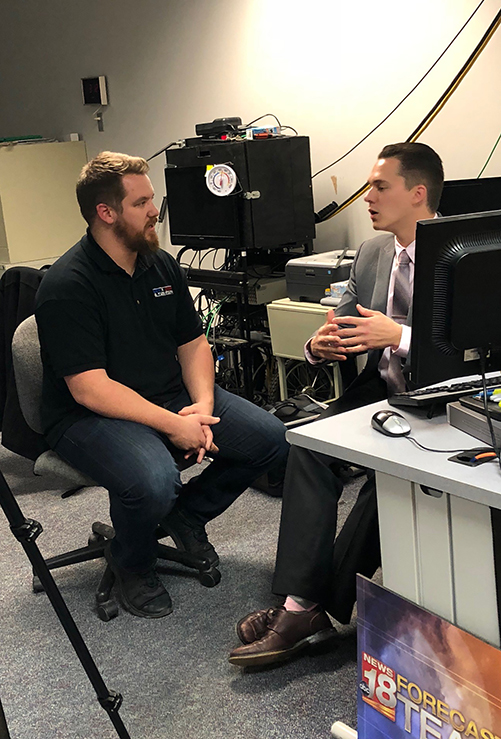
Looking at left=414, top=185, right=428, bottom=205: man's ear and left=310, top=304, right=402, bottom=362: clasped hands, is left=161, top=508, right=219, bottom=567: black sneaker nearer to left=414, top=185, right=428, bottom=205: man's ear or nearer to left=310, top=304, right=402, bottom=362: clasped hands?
left=310, top=304, right=402, bottom=362: clasped hands

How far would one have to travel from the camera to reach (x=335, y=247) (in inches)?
146

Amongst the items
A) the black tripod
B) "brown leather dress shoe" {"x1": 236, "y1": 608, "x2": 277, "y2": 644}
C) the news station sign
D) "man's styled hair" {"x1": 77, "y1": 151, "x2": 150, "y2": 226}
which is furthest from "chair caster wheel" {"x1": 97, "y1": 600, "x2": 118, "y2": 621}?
"man's styled hair" {"x1": 77, "y1": 151, "x2": 150, "y2": 226}

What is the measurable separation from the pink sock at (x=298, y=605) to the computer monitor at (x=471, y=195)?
150cm

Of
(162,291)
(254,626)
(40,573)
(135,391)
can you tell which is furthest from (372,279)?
(40,573)

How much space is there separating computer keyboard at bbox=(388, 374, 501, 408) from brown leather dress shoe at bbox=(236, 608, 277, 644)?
627mm

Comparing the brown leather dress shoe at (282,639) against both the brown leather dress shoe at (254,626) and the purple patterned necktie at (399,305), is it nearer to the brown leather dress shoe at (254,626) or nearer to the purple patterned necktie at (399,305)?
the brown leather dress shoe at (254,626)

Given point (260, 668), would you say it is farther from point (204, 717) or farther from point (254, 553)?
point (254, 553)

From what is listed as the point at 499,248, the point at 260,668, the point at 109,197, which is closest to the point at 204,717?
the point at 260,668

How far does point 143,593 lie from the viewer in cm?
217

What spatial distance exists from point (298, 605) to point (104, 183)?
4.13 feet

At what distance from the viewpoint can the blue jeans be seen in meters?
1.99

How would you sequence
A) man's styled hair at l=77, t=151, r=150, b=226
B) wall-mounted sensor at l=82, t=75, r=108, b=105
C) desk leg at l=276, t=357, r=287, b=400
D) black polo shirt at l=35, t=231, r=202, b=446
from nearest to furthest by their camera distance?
1. black polo shirt at l=35, t=231, r=202, b=446
2. man's styled hair at l=77, t=151, r=150, b=226
3. desk leg at l=276, t=357, r=287, b=400
4. wall-mounted sensor at l=82, t=75, r=108, b=105

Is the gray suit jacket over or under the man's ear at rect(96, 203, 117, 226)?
under

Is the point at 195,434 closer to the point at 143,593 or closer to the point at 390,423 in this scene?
the point at 143,593
